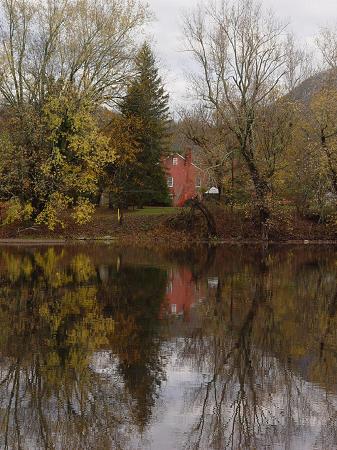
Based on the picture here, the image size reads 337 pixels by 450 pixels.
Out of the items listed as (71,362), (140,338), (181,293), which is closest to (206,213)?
(181,293)

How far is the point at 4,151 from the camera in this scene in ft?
123

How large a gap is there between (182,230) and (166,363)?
3097cm

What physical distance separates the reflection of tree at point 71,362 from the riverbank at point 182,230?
1996 cm

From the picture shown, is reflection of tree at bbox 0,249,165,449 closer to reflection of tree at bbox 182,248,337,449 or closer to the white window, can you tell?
the white window

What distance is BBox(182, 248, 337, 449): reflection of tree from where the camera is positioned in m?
7.17

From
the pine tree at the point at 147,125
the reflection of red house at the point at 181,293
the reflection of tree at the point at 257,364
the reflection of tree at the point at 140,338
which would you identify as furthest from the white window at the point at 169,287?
the pine tree at the point at 147,125

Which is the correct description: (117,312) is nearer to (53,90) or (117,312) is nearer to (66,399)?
(66,399)

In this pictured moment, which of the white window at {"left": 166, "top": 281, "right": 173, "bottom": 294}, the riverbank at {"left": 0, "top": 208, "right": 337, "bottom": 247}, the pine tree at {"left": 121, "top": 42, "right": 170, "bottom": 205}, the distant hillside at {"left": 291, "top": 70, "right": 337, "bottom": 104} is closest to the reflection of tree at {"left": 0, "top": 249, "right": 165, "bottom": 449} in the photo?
the white window at {"left": 166, "top": 281, "right": 173, "bottom": 294}

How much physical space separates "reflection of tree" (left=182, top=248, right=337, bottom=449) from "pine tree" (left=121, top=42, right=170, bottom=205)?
27.7 m

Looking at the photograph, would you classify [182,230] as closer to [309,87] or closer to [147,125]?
[147,125]

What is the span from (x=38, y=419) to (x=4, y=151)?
106 feet

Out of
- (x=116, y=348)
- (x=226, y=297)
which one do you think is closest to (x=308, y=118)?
(x=226, y=297)

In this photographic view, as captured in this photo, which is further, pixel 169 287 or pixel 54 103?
pixel 54 103

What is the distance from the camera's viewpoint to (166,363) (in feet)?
32.4
